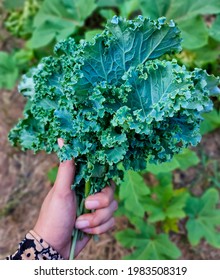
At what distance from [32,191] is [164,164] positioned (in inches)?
50.6

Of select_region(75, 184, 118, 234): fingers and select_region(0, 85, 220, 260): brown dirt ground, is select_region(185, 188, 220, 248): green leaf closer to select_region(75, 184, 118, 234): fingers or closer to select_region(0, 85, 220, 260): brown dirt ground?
select_region(0, 85, 220, 260): brown dirt ground

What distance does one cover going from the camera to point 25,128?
185 centimetres

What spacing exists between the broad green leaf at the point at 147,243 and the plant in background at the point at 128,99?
1014 millimetres

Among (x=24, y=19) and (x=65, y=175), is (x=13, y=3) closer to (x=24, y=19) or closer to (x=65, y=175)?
(x=24, y=19)

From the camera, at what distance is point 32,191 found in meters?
2.99

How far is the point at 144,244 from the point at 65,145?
3.94 feet

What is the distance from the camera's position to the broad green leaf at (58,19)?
2.42 meters

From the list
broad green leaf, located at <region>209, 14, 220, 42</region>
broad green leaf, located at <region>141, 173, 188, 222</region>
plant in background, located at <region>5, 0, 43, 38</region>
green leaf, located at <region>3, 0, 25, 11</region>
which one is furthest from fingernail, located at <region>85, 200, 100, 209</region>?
green leaf, located at <region>3, 0, 25, 11</region>

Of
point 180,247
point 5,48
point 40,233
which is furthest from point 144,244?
point 5,48

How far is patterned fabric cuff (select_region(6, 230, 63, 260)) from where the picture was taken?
5.75 feet

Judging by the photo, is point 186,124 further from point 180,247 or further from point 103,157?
point 180,247

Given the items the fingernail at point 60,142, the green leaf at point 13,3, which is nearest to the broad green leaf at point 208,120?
the fingernail at point 60,142
